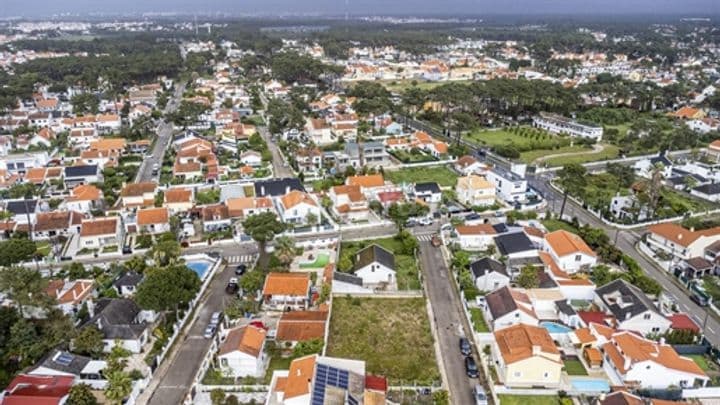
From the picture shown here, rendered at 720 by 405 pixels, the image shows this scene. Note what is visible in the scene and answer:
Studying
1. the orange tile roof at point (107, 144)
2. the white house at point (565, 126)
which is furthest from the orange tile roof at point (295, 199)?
the white house at point (565, 126)

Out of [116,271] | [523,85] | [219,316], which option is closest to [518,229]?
[219,316]

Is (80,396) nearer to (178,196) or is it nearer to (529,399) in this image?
(529,399)

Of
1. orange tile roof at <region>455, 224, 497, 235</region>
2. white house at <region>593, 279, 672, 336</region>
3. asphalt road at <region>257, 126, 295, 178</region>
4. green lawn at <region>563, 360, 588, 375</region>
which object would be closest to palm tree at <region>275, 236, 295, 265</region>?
orange tile roof at <region>455, 224, 497, 235</region>

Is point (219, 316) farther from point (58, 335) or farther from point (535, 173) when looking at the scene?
point (535, 173)

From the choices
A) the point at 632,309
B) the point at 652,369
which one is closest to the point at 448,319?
the point at 632,309

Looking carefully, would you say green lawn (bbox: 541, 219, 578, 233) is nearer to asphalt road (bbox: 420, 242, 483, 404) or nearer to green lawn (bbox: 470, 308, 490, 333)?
asphalt road (bbox: 420, 242, 483, 404)
